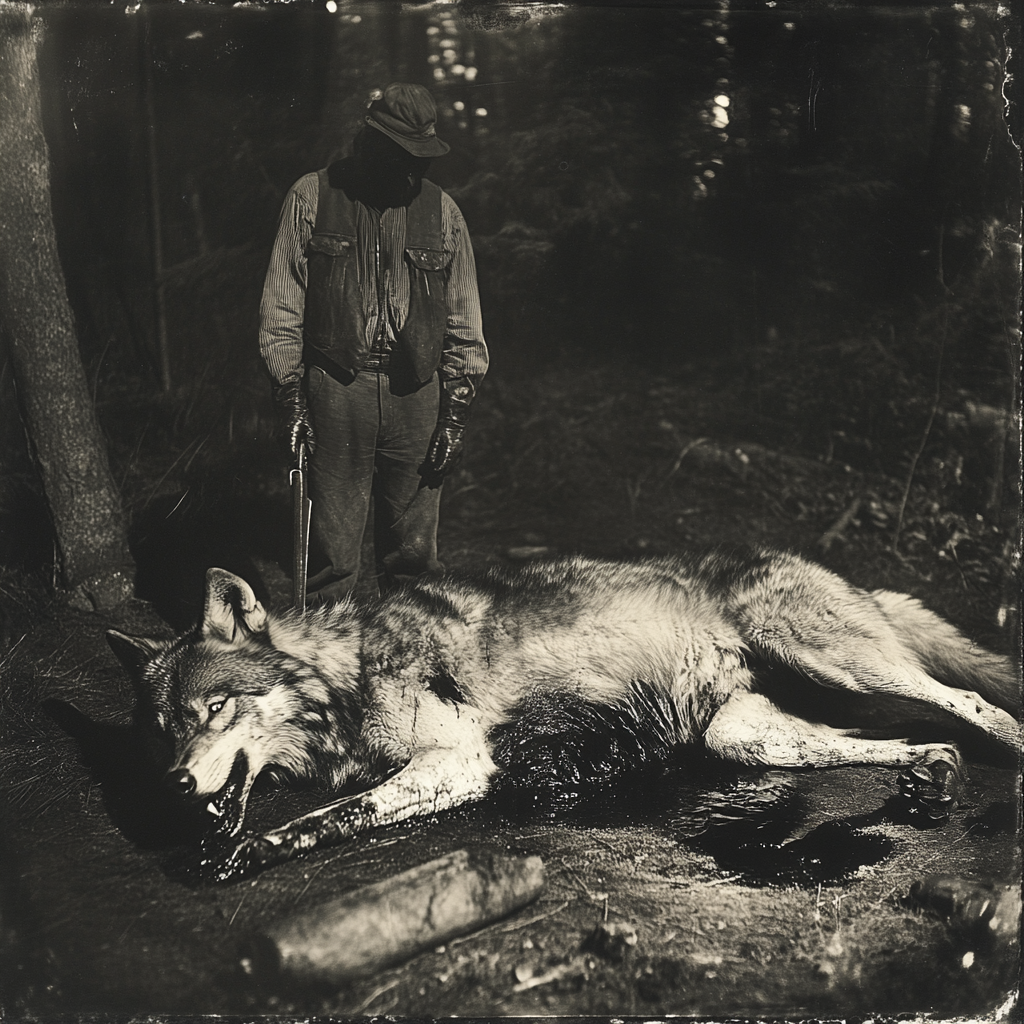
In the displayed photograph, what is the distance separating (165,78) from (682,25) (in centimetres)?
237

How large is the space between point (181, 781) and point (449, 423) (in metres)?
1.87

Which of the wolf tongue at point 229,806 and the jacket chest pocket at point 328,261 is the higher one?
the jacket chest pocket at point 328,261

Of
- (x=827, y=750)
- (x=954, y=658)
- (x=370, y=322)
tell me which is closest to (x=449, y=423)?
(x=370, y=322)

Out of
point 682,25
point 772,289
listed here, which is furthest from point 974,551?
point 682,25

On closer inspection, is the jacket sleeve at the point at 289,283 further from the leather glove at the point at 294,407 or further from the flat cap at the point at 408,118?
the flat cap at the point at 408,118

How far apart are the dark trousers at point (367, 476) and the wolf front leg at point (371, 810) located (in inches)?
34.6

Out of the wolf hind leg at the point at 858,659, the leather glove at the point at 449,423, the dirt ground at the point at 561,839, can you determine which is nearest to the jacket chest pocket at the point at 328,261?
the leather glove at the point at 449,423

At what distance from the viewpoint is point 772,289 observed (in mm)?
4035

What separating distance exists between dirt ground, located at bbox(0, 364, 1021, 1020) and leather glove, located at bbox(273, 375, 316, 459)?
0.77ft

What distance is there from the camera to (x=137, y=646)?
11.7 ft

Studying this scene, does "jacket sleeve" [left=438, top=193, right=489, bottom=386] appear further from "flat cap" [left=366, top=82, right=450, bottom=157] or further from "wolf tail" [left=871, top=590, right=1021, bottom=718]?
"wolf tail" [left=871, top=590, right=1021, bottom=718]

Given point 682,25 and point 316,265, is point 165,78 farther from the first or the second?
point 682,25

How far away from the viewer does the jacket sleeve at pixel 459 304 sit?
3828 mm

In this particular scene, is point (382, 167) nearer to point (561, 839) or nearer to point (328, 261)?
point (328, 261)
